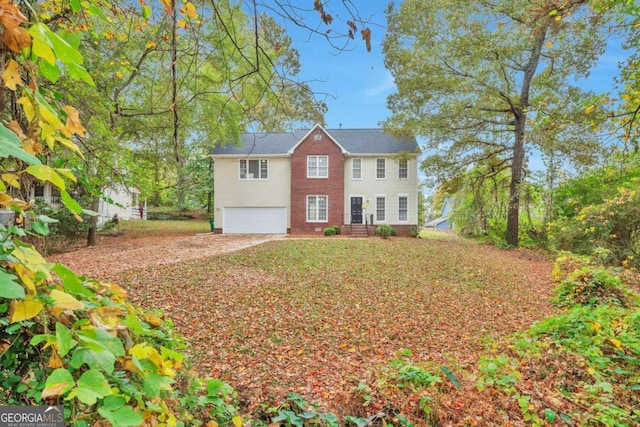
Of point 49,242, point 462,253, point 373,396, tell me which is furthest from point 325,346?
point 49,242

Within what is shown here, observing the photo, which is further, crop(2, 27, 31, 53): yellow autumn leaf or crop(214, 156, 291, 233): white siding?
crop(214, 156, 291, 233): white siding

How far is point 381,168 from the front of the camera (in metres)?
20.7

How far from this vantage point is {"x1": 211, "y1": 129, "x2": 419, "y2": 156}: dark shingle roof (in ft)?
67.9

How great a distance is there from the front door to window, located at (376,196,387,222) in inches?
41.0

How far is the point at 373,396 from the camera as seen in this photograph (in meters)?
3.15

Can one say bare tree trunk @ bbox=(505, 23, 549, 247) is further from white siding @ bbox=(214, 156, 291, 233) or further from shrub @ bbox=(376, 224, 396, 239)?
white siding @ bbox=(214, 156, 291, 233)

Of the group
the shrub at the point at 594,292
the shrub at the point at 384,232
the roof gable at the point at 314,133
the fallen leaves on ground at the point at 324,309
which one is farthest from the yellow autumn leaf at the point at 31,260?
the roof gable at the point at 314,133

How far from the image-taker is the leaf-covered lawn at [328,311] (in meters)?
3.96

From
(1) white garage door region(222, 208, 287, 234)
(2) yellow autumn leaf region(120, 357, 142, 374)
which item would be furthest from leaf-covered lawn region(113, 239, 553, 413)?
(1) white garage door region(222, 208, 287, 234)

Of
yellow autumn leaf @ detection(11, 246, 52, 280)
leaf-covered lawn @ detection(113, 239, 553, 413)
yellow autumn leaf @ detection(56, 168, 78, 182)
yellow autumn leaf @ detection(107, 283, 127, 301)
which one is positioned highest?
yellow autumn leaf @ detection(56, 168, 78, 182)

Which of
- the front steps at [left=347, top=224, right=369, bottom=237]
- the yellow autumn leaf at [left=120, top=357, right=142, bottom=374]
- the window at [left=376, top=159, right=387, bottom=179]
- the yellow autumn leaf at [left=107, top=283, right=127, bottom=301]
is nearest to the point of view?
the yellow autumn leaf at [left=120, top=357, right=142, bottom=374]

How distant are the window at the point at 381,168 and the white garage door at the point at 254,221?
20.7 feet

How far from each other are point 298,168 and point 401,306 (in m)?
14.8

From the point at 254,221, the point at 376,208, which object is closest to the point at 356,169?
the point at 376,208
